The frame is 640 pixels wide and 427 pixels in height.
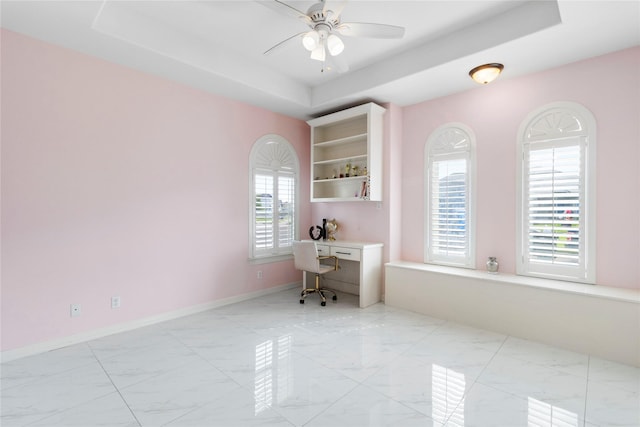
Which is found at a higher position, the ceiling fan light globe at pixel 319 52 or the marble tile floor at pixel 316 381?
the ceiling fan light globe at pixel 319 52

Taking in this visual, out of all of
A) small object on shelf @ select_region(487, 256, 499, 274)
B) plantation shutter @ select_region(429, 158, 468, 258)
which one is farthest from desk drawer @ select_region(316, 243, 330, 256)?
small object on shelf @ select_region(487, 256, 499, 274)

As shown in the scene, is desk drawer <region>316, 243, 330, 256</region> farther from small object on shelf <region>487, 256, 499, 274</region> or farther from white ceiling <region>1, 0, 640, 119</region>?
white ceiling <region>1, 0, 640, 119</region>

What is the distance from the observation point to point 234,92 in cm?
394

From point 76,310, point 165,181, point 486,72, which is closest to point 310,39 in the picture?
point 486,72

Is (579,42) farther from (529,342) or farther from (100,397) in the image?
(100,397)

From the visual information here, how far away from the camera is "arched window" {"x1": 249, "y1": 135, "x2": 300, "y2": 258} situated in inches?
177

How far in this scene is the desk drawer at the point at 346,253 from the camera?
4.13m

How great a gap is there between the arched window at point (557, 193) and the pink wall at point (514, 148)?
7 cm

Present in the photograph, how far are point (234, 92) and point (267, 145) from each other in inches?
36.4

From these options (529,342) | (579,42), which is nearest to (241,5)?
(579,42)

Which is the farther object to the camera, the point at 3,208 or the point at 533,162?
the point at 533,162

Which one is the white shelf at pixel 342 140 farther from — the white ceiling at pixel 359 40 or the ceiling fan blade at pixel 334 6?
the ceiling fan blade at pixel 334 6

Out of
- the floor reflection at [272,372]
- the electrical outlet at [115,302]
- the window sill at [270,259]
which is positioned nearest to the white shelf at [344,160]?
the window sill at [270,259]

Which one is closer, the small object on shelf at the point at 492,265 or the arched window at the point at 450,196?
the small object on shelf at the point at 492,265
